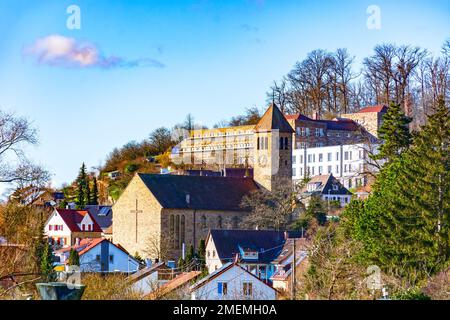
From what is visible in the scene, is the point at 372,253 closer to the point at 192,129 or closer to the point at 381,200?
the point at 381,200

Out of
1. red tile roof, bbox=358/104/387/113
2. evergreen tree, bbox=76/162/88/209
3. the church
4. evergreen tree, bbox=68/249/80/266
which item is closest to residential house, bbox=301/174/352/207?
the church

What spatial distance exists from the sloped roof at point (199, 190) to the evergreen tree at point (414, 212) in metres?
30.3

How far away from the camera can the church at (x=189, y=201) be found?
72.7 meters

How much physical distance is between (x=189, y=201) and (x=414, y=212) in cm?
3548

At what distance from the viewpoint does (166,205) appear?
242 feet

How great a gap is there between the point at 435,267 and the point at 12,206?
48.4 feet

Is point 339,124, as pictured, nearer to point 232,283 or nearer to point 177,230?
point 177,230

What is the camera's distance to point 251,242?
66125 mm

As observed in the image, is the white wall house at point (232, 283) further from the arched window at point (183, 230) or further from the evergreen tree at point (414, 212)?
the arched window at point (183, 230)

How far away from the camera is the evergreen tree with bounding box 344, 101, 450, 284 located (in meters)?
38.5

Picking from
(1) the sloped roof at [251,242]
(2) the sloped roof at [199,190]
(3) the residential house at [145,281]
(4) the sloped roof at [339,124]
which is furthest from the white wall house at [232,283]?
(4) the sloped roof at [339,124]

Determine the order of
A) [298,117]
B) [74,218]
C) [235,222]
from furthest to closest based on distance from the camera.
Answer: [298,117] → [74,218] → [235,222]

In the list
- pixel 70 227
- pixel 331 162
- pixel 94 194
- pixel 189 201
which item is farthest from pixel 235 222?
pixel 94 194

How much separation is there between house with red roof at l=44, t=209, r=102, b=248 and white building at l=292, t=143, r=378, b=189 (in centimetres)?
1975
